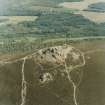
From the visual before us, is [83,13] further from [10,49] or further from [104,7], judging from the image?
[10,49]

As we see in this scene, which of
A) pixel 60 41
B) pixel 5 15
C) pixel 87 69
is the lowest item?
pixel 87 69

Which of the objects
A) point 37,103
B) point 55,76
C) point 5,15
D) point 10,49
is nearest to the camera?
point 37,103

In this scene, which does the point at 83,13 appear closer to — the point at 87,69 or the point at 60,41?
the point at 60,41

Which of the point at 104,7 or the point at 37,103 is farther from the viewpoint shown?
the point at 104,7

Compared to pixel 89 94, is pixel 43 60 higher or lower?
higher

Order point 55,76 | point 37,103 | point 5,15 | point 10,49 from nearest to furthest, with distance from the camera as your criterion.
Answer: point 37,103 → point 55,76 → point 10,49 → point 5,15

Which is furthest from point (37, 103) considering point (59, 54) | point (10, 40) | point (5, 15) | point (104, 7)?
point (104, 7)

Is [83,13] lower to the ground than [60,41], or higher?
higher

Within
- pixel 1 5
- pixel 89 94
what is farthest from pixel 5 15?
pixel 89 94

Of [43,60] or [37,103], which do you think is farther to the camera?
[43,60]
